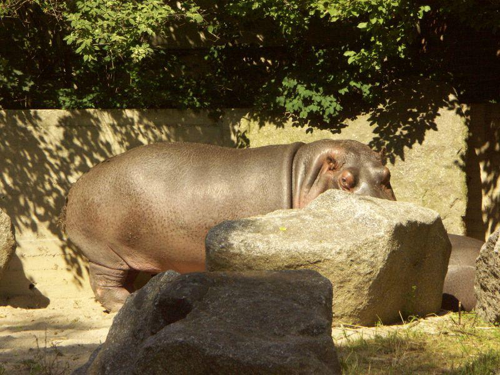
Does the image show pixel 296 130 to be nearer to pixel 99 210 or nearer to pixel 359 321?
pixel 99 210

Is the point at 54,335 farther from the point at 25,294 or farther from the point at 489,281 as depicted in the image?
the point at 489,281

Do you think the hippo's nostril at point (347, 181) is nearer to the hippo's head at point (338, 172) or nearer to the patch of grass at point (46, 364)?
the hippo's head at point (338, 172)

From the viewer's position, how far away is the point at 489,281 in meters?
5.09

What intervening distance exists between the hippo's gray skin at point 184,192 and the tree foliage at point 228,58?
141 centimetres

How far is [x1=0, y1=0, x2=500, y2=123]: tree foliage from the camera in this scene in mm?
7738

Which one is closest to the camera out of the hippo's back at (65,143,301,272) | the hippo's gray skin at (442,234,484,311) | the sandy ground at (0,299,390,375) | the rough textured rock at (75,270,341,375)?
the rough textured rock at (75,270,341,375)

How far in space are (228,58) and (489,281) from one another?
482cm

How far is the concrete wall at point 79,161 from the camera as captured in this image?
7.85 metres

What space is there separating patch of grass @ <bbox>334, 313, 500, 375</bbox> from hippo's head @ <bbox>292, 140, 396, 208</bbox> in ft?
5.32

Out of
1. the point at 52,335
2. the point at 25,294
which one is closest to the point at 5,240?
the point at 25,294

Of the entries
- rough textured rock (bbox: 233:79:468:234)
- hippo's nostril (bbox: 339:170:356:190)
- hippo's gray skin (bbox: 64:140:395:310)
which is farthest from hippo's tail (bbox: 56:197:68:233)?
hippo's nostril (bbox: 339:170:356:190)

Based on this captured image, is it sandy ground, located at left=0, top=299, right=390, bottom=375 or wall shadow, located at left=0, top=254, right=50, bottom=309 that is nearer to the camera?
sandy ground, located at left=0, top=299, right=390, bottom=375

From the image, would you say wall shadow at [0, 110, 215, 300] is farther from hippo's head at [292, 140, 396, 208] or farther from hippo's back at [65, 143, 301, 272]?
hippo's head at [292, 140, 396, 208]

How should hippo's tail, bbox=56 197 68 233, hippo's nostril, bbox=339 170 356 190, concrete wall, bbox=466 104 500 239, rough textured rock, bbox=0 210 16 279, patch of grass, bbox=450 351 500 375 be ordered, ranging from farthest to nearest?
concrete wall, bbox=466 104 500 239 → hippo's tail, bbox=56 197 68 233 → rough textured rock, bbox=0 210 16 279 → hippo's nostril, bbox=339 170 356 190 → patch of grass, bbox=450 351 500 375
